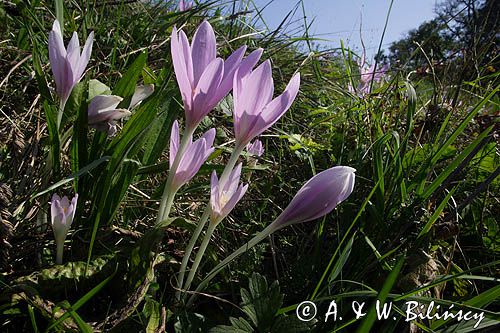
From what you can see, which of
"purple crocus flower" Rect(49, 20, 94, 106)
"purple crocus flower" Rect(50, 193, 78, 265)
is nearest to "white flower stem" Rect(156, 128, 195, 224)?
"purple crocus flower" Rect(50, 193, 78, 265)

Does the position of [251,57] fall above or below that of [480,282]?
above

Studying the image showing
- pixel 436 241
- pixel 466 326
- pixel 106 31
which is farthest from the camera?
pixel 106 31

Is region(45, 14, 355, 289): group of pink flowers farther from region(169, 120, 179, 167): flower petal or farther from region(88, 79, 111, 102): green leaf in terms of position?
region(88, 79, 111, 102): green leaf

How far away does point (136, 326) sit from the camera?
26.5 inches

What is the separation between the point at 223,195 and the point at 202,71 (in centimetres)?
18

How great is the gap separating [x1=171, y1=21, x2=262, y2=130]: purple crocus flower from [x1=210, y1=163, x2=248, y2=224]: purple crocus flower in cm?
10

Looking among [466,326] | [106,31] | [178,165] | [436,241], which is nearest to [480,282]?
[436,241]

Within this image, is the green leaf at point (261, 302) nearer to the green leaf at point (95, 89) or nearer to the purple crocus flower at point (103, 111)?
the purple crocus flower at point (103, 111)

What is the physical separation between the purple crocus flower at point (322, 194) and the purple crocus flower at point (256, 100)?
11 cm

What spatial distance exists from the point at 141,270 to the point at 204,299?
0.52 feet

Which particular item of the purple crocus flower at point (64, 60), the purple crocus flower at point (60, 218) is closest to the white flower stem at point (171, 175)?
the purple crocus flower at point (60, 218)

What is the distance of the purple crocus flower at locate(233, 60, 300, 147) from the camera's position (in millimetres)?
587

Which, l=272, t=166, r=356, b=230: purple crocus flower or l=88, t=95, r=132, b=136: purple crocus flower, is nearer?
l=272, t=166, r=356, b=230: purple crocus flower

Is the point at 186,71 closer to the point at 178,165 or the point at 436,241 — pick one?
the point at 178,165
